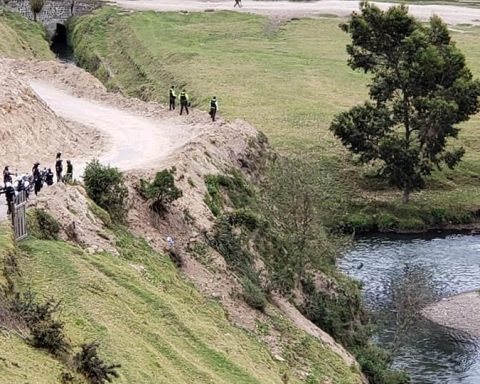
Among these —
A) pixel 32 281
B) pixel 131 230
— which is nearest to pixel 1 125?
pixel 131 230

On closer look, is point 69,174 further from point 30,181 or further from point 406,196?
point 406,196

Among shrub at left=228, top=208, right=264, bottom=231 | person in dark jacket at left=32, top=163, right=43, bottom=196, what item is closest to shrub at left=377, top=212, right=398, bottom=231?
shrub at left=228, top=208, right=264, bottom=231

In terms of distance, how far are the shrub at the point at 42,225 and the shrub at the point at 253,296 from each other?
12.2 metres

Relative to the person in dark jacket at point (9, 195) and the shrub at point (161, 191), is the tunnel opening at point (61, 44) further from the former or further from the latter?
the person in dark jacket at point (9, 195)

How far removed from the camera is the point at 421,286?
233ft

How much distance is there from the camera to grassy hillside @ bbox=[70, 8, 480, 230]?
96.6 meters

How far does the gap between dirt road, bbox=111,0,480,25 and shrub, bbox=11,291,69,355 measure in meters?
133

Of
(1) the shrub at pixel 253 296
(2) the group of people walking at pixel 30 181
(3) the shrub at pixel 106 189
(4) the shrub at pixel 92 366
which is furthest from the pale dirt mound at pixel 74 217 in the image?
(4) the shrub at pixel 92 366

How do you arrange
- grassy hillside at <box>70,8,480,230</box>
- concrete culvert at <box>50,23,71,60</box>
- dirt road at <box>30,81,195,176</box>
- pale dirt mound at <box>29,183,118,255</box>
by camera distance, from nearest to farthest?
1. pale dirt mound at <box>29,183,118,255</box>
2. dirt road at <box>30,81,195,176</box>
3. grassy hillside at <box>70,8,480,230</box>
4. concrete culvert at <box>50,23,71,60</box>

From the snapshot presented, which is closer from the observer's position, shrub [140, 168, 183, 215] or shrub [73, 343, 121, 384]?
shrub [73, 343, 121, 384]

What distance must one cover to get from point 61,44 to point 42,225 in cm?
12558

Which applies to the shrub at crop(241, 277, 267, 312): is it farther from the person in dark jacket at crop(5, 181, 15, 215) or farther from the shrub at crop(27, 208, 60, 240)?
the person in dark jacket at crop(5, 181, 15, 215)

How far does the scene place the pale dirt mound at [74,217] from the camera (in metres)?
45.9

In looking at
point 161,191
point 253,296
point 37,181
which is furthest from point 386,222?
point 37,181
